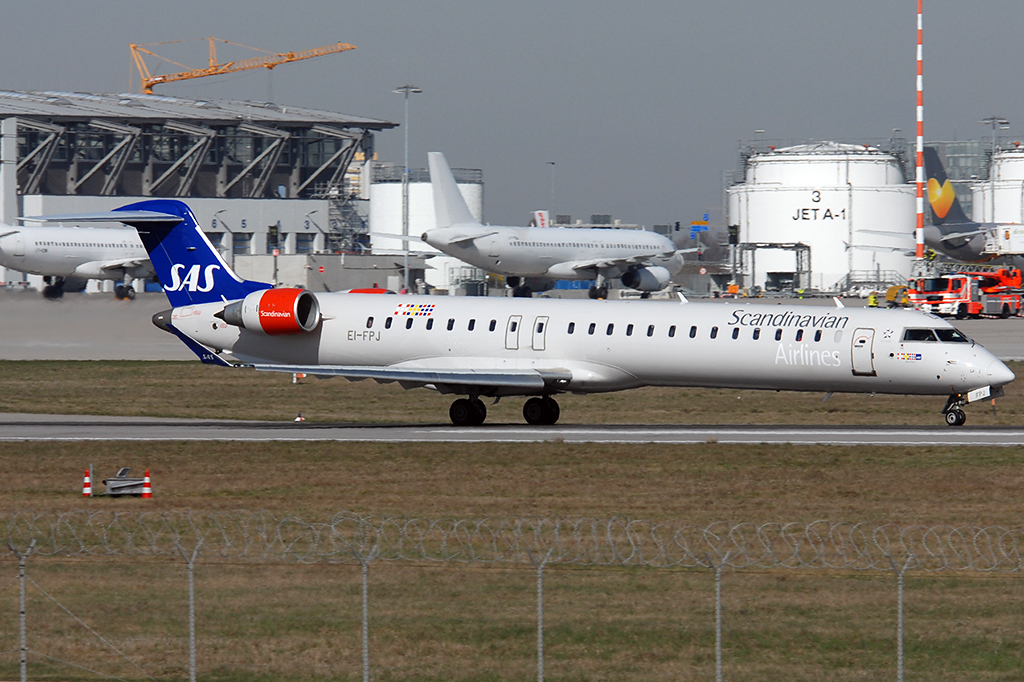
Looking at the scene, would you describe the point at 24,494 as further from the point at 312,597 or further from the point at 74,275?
the point at 74,275

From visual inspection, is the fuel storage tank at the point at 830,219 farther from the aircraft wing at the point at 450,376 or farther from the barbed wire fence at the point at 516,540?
the barbed wire fence at the point at 516,540

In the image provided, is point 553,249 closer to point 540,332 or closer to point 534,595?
point 540,332

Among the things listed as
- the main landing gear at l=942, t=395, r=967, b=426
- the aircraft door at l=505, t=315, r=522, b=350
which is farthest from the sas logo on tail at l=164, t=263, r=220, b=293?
the main landing gear at l=942, t=395, r=967, b=426

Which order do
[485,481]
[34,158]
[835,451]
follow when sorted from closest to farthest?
[485,481] → [835,451] → [34,158]

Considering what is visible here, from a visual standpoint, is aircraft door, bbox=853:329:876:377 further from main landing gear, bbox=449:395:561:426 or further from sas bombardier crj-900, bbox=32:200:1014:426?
main landing gear, bbox=449:395:561:426

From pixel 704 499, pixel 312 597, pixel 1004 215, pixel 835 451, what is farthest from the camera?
pixel 1004 215

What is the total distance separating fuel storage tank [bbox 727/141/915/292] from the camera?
101m

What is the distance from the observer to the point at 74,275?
81062 mm

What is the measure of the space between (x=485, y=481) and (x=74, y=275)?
64.3 metres

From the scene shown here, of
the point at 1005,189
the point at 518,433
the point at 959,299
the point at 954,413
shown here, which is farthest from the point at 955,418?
the point at 1005,189

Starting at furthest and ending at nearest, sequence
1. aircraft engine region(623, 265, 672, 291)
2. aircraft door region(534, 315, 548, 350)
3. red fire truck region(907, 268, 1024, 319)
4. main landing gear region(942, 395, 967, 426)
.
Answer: aircraft engine region(623, 265, 672, 291) → red fire truck region(907, 268, 1024, 319) → aircraft door region(534, 315, 548, 350) → main landing gear region(942, 395, 967, 426)

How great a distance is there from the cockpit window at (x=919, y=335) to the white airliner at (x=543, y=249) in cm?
5295

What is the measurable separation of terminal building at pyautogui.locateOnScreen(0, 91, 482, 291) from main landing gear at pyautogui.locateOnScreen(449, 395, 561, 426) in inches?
2783

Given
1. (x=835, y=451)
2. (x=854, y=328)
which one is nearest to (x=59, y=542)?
(x=835, y=451)
